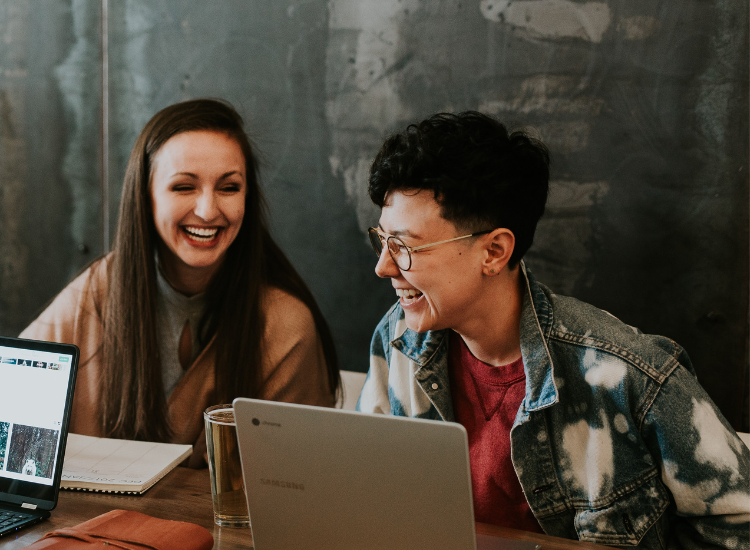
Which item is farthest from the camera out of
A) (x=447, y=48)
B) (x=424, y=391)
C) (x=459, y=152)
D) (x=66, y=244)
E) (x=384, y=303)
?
(x=66, y=244)

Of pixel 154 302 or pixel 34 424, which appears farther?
pixel 154 302

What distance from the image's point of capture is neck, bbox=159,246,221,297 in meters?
2.00

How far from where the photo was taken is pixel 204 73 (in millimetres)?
2498

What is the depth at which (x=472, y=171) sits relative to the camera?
1.33 meters

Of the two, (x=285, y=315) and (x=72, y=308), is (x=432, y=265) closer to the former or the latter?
(x=285, y=315)

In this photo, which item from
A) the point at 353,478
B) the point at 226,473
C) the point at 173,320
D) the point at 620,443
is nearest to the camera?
the point at 353,478

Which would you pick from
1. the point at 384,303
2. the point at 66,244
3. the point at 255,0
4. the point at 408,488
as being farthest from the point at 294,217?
the point at 408,488

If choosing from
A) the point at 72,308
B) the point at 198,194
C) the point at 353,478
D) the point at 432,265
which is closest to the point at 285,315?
the point at 198,194

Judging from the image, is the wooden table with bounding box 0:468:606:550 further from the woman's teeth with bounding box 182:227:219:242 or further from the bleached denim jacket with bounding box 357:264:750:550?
the woman's teeth with bounding box 182:227:219:242

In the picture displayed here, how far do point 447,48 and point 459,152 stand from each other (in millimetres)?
902

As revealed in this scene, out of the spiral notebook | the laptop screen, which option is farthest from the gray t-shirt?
the laptop screen

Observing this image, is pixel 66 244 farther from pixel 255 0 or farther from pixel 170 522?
pixel 170 522

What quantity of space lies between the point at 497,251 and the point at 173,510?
0.75 meters

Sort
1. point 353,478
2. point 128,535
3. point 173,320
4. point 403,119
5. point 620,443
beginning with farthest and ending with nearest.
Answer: point 403,119 → point 173,320 → point 620,443 → point 128,535 → point 353,478
